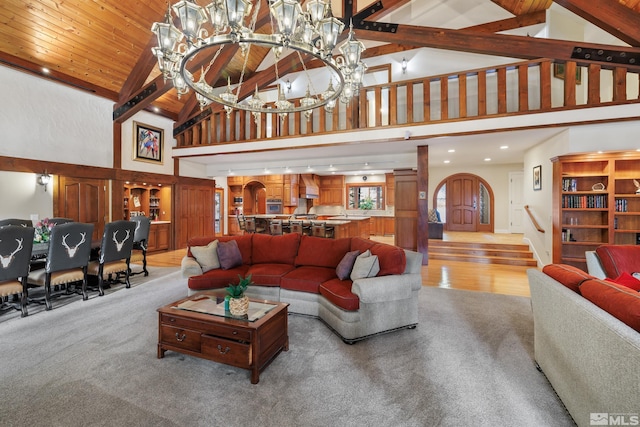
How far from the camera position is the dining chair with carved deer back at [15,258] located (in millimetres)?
3057

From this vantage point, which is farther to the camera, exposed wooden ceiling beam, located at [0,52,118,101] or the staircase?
the staircase

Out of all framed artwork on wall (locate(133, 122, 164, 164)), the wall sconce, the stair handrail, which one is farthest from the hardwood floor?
framed artwork on wall (locate(133, 122, 164, 164))

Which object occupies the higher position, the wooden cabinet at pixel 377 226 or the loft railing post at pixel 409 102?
the loft railing post at pixel 409 102

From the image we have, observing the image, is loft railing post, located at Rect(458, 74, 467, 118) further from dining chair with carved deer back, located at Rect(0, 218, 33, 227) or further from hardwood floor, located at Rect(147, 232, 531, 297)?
dining chair with carved deer back, located at Rect(0, 218, 33, 227)

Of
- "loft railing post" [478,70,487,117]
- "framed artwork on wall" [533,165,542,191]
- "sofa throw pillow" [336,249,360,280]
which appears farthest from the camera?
"framed artwork on wall" [533,165,542,191]

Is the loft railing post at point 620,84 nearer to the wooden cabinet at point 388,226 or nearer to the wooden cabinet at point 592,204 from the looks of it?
the wooden cabinet at point 592,204

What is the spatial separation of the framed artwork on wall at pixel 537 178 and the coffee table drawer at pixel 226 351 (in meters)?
6.47

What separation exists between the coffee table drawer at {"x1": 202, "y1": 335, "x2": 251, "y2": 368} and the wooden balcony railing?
5078 millimetres

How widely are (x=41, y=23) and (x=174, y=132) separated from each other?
11.7ft

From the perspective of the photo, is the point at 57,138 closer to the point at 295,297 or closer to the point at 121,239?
the point at 121,239

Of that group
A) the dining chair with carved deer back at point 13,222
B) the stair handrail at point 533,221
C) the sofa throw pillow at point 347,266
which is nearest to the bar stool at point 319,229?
the sofa throw pillow at point 347,266

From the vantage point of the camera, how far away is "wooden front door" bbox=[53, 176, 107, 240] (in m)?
5.58

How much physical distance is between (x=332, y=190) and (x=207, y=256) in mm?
8076

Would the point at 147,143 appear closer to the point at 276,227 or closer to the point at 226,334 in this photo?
the point at 276,227
